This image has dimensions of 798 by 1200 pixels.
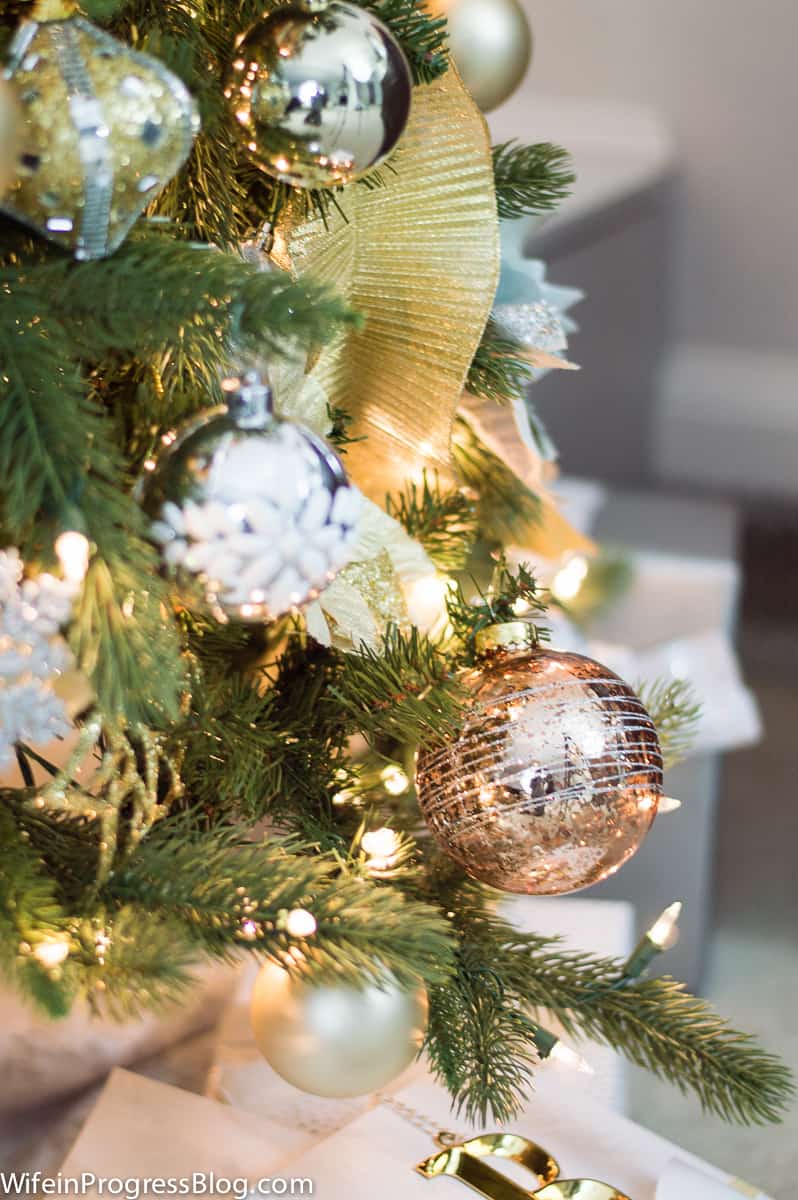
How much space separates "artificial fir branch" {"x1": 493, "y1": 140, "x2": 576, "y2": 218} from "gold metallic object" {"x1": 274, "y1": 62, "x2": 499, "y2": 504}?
0.24 feet

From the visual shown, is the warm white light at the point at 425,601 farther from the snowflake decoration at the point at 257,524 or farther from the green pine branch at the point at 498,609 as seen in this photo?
the snowflake decoration at the point at 257,524

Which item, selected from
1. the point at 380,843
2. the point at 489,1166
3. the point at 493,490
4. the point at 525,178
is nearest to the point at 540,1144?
the point at 489,1166

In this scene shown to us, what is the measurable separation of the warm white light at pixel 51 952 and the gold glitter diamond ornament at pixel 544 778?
139 mm

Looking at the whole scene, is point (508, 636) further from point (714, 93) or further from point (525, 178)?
point (714, 93)

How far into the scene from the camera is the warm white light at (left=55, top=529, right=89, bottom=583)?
0.26m

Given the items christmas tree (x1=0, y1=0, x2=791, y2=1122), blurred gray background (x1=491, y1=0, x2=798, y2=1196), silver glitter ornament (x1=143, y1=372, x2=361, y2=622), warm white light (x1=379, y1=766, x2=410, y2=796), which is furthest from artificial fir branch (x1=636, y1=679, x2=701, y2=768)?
blurred gray background (x1=491, y1=0, x2=798, y2=1196)

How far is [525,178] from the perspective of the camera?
470 mm

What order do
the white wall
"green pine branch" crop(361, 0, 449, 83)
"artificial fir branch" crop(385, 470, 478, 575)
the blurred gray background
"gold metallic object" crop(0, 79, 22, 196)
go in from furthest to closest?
1. the white wall
2. the blurred gray background
3. "artificial fir branch" crop(385, 470, 478, 575)
4. "green pine branch" crop(361, 0, 449, 83)
5. "gold metallic object" crop(0, 79, 22, 196)

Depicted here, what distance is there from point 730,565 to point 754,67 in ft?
3.87

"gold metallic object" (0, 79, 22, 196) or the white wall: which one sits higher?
"gold metallic object" (0, 79, 22, 196)

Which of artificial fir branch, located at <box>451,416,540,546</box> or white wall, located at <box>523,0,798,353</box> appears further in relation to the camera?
white wall, located at <box>523,0,798,353</box>

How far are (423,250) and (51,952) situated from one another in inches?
9.7

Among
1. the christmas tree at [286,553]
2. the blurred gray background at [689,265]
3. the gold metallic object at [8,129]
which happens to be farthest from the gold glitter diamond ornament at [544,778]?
the blurred gray background at [689,265]

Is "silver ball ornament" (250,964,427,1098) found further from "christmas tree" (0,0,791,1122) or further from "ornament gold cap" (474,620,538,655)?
"ornament gold cap" (474,620,538,655)
